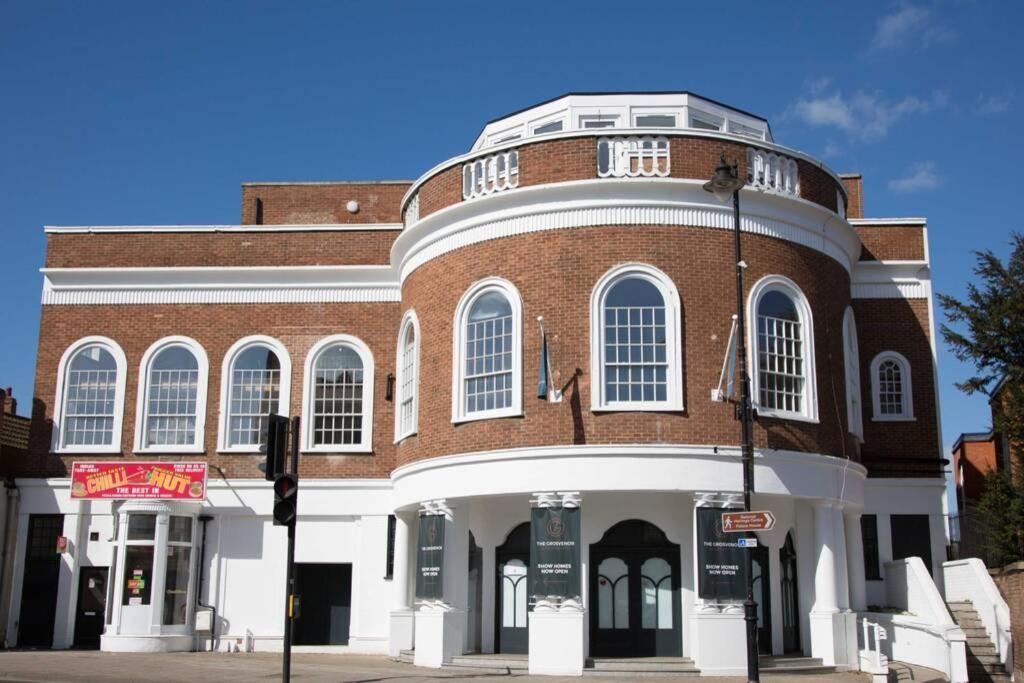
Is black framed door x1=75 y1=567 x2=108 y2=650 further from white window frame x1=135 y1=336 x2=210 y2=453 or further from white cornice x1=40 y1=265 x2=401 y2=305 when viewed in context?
white cornice x1=40 y1=265 x2=401 y2=305

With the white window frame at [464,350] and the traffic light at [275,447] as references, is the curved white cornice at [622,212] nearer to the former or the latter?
the white window frame at [464,350]

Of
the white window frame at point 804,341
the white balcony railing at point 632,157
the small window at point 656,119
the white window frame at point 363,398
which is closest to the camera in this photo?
the white window frame at point 804,341

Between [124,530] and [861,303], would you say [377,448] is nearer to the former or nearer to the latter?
[124,530]

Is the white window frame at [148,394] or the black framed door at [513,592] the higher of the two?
the white window frame at [148,394]

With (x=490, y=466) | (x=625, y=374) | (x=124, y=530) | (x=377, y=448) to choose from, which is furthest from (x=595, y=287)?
(x=124, y=530)

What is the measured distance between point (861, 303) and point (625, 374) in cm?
1006

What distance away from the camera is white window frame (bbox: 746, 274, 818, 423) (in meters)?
21.3

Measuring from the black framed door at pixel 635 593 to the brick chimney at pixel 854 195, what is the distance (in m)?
14.1

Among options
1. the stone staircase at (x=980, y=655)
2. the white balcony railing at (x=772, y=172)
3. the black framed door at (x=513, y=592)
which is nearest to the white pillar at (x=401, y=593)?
the black framed door at (x=513, y=592)

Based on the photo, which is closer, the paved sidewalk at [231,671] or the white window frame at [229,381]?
the paved sidewalk at [231,671]

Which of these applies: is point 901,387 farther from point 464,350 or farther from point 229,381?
point 229,381

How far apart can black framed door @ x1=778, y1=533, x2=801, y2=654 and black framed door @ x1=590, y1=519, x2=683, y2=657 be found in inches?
102

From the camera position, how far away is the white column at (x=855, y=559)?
78.6 feet

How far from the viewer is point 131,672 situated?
20.1 meters
